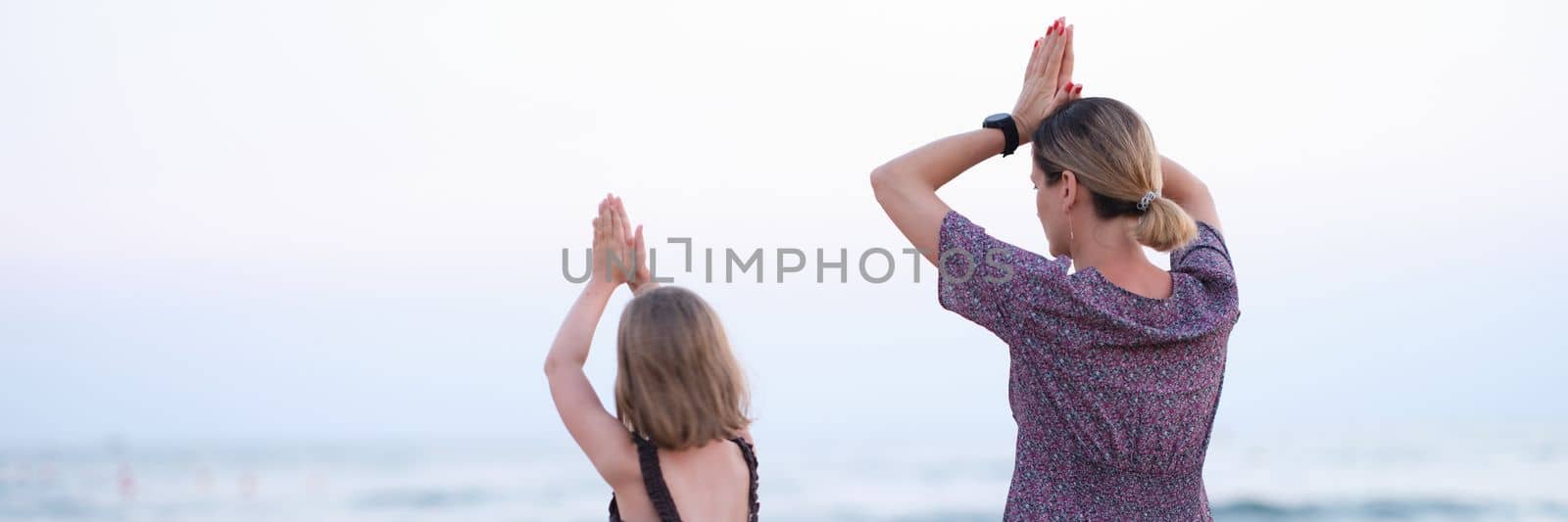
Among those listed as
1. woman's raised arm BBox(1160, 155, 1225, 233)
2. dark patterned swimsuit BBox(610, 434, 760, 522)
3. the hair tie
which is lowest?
dark patterned swimsuit BBox(610, 434, 760, 522)

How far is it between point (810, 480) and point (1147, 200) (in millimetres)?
13306

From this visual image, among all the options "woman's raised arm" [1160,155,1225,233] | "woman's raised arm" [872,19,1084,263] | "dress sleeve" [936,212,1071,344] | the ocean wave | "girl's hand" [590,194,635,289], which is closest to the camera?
"dress sleeve" [936,212,1071,344]

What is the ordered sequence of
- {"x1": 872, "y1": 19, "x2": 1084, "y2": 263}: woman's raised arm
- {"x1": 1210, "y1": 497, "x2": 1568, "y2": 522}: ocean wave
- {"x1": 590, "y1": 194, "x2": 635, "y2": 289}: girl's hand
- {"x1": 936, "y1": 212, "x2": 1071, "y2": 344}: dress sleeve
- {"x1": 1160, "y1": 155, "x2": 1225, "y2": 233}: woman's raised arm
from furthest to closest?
{"x1": 1210, "y1": 497, "x2": 1568, "y2": 522}: ocean wave
{"x1": 1160, "y1": 155, "x2": 1225, "y2": 233}: woman's raised arm
{"x1": 590, "y1": 194, "x2": 635, "y2": 289}: girl's hand
{"x1": 872, "y1": 19, "x2": 1084, "y2": 263}: woman's raised arm
{"x1": 936, "y1": 212, "x2": 1071, "y2": 344}: dress sleeve

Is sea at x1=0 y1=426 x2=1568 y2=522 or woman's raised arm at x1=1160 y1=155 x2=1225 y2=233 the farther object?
sea at x1=0 y1=426 x2=1568 y2=522

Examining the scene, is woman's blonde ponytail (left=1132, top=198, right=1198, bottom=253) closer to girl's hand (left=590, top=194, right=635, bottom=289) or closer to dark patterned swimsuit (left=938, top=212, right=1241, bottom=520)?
dark patterned swimsuit (left=938, top=212, right=1241, bottom=520)

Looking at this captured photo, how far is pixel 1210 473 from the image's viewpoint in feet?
51.1

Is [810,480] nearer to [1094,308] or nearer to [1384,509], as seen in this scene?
[1384,509]

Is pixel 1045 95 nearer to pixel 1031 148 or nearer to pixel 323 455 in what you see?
pixel 1031 148

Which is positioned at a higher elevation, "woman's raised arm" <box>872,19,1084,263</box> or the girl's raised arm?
"woman's raised arm" <box>872,19,1084,263</box>

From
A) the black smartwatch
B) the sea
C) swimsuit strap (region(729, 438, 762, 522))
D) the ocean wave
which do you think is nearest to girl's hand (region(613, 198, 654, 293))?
swimsuit strap (region(729, 438, 762, 522))

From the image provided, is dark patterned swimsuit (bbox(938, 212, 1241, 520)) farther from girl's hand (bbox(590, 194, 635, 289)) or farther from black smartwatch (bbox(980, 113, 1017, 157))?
girl's hand (bbox(590, 194, 635, 289))

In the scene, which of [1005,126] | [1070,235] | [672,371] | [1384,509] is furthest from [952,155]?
[1384,509]

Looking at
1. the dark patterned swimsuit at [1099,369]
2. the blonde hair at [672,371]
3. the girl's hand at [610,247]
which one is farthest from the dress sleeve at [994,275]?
the girl's hand at [610,247]

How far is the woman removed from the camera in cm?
213
